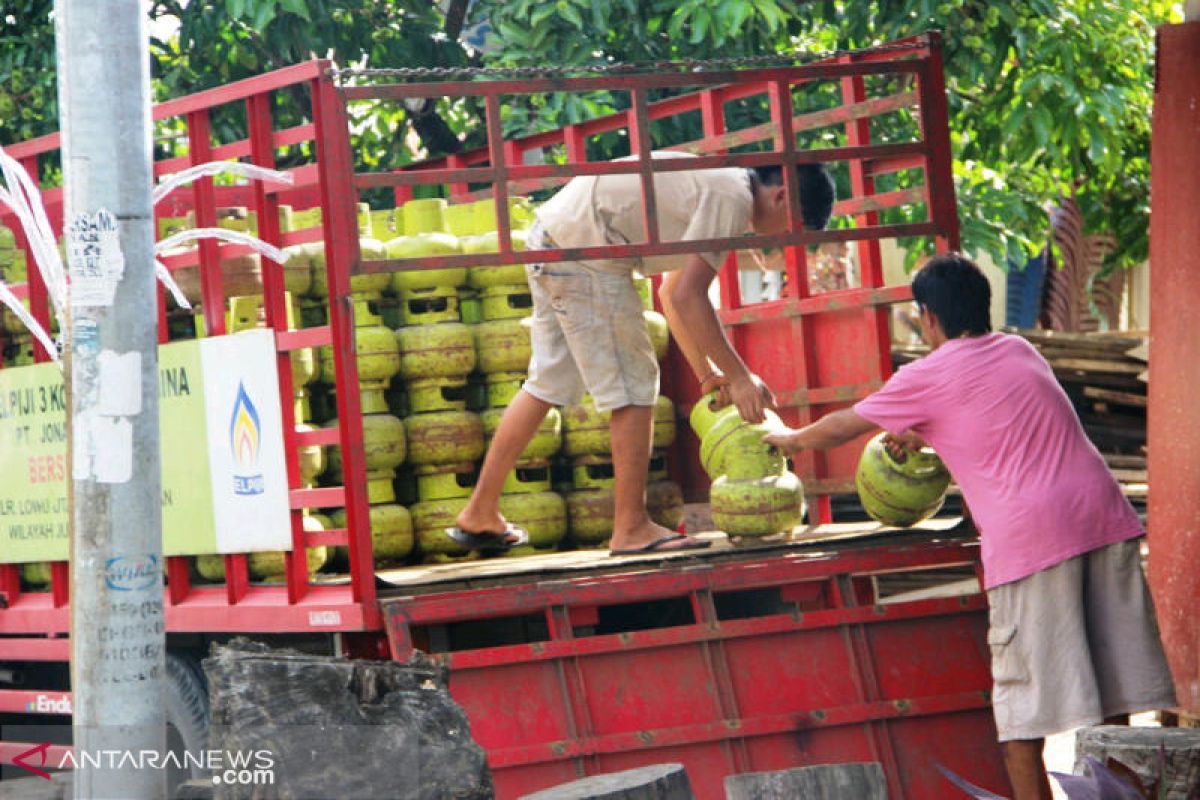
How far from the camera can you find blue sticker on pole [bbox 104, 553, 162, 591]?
4766 millimetres

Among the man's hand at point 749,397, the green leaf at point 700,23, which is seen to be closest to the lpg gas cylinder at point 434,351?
the man's hand at point 749,397

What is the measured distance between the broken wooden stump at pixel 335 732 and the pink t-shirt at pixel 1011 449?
2.21 m

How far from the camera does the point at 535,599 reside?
248 inches

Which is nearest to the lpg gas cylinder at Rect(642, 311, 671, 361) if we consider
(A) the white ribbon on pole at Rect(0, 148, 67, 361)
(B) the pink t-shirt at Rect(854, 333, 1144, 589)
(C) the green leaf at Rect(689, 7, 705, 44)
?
(C) the green leaf at Rect(689, 7, 705, 44)

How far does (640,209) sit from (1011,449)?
185cm

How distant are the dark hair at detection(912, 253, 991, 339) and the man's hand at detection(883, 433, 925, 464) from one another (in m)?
0.56

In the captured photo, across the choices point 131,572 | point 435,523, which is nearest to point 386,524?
point 435,523

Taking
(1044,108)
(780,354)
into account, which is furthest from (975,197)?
(780,354)

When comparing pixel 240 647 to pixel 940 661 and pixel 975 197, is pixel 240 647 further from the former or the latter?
pixel 975 197

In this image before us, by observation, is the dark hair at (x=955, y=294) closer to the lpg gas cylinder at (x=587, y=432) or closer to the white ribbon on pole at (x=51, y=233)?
the lpg gas cylinder at (x=587, y=432)

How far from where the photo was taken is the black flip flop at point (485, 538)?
7.39m

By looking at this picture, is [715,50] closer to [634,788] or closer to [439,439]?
[439,439]

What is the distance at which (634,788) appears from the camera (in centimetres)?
454

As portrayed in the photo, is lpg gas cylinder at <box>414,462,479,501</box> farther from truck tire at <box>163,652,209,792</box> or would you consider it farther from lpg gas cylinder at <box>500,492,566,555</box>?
truck tire at <box>163,652,209,792</box>
